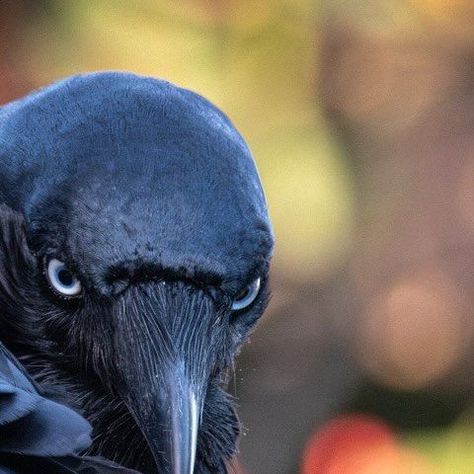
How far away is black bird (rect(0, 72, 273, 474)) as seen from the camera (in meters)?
2.54

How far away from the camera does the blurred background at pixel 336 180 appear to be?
16.0 ft

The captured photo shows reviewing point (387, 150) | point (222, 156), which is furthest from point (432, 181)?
point (222, 156)

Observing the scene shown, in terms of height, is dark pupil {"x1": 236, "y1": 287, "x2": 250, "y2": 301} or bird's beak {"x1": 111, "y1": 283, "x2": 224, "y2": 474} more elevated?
dark pupil {"x1": 236, "y1": 287, "x2": 250, "y2": 301}

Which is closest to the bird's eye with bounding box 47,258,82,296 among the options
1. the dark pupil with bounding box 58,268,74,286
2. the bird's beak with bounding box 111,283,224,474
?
the dark pupil with bounding box 58,268,74,286

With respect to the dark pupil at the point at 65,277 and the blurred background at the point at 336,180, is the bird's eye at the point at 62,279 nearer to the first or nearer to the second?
the dark pupil at the point at 65,277

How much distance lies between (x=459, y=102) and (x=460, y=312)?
0.79 meters

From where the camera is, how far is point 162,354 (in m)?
2.56

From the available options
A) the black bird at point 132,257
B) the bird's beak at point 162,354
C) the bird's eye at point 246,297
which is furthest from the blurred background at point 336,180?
the bird's beak at point 162,354

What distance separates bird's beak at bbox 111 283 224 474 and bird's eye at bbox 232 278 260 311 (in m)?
0.09

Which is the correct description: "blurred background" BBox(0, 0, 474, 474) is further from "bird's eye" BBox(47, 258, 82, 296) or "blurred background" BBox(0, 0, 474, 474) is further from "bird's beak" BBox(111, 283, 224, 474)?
"bird's beak" BBox(111, 283, 224, 474)

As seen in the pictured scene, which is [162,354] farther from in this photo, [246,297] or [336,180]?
[336,180]

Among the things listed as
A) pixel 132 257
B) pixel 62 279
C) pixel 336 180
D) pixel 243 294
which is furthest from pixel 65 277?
pixel 336 180

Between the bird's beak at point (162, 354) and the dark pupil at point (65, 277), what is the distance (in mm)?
126

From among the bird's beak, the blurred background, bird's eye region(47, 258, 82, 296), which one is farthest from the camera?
the blurred background
